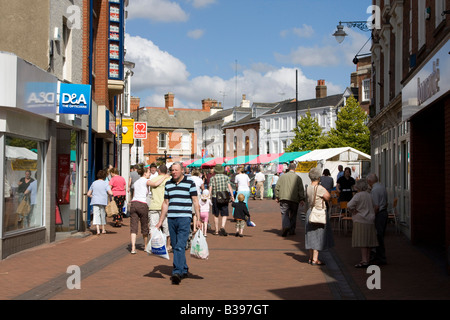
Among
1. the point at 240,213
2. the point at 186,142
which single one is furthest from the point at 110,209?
the point at 186,142

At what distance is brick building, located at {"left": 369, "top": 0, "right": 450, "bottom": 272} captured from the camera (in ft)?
36.8

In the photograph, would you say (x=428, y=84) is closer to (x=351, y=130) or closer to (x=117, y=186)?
(x=117, y=186)

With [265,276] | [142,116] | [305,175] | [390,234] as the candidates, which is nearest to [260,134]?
[142,116]

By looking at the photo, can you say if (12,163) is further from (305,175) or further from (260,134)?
(260,134)

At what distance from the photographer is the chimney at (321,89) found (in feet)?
241

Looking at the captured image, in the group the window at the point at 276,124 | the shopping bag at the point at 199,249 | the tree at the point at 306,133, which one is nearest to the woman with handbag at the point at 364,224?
the shopping bag at the point at 199,249

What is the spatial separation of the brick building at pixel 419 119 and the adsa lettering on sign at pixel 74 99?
297 inches

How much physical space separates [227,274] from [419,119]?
6575 mm

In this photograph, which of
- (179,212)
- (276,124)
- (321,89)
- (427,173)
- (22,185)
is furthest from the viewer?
(276,124)

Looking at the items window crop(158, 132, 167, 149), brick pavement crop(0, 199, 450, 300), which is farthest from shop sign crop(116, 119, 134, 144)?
window crop(158, 132, 167, 149)

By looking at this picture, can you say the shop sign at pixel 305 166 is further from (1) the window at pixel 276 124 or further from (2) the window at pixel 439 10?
(1) the window at pixel 276 124

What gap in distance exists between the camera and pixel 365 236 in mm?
11336

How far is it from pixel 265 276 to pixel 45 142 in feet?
23.9

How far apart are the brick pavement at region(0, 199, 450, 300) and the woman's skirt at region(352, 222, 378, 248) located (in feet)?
1.46
